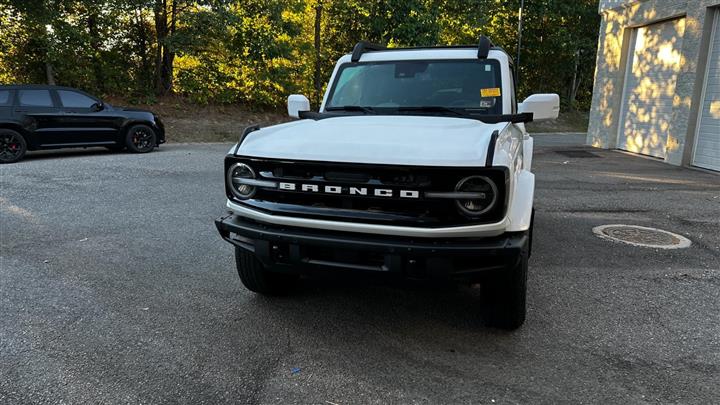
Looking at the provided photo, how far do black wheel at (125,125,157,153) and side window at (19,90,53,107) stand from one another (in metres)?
1.73

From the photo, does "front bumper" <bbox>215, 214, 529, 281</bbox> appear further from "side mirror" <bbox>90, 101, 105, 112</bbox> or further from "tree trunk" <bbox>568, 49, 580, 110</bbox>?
"tree trunk" <bbox>568, 49, 580, 110</bbox>

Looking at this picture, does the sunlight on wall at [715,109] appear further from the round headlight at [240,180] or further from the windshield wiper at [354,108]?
the round headlight at [240,180]

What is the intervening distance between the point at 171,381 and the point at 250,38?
713 inches

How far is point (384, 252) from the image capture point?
2729 mm

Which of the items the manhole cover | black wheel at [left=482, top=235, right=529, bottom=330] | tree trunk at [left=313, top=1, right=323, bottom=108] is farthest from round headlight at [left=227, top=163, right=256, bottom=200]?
tree trunk at [left=313, top=1, right=323, bottom=108]

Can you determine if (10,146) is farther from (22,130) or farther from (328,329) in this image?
(328,329)

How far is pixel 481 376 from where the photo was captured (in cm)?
280

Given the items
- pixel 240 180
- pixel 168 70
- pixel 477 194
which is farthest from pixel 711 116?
pixel 168 70

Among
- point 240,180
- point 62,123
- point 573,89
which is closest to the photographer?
point 240,180

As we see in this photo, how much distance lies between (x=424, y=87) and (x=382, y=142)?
150cm

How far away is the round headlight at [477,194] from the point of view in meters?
2.70

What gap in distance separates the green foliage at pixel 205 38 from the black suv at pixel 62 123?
5.40 meters

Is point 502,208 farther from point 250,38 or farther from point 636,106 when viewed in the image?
point 250,38

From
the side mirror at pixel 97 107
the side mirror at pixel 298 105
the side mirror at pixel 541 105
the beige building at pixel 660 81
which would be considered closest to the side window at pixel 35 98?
the side mirror at pixel 97 107
